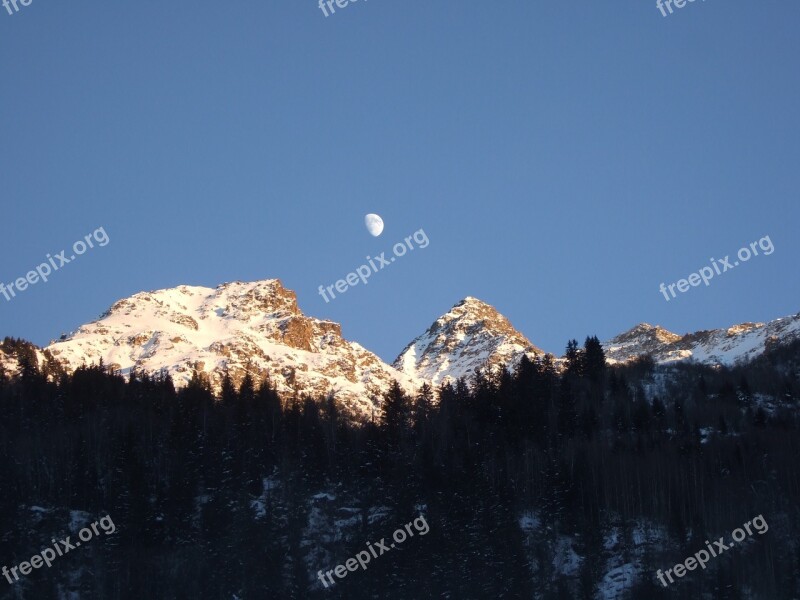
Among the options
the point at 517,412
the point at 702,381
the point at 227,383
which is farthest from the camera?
the point at 702,381

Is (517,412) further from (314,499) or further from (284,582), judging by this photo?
(284,582)

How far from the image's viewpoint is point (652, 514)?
98.7 meters

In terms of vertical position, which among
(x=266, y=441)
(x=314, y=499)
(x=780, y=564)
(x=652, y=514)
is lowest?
(x=780, y=564)

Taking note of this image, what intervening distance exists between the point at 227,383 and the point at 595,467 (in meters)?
44.4

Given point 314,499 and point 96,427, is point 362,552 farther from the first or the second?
point 96,427

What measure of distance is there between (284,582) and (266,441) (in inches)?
799

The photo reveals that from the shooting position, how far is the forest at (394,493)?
90.2 m

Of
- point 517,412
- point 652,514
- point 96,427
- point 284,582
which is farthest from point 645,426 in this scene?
Answer: point 96,427

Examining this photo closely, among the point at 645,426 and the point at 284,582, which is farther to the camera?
the point at 645,426

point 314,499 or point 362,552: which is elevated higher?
point 314,499

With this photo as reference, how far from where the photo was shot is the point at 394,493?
10062cm

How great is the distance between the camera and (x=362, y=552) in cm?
9469

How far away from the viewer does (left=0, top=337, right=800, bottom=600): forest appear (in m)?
90.2

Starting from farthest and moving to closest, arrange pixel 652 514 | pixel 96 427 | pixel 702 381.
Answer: pixel 702 381, pixel 96 427, pixel 652 514
